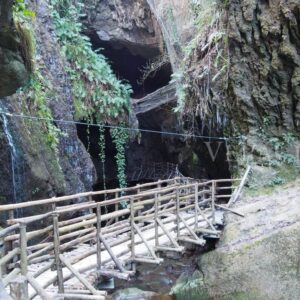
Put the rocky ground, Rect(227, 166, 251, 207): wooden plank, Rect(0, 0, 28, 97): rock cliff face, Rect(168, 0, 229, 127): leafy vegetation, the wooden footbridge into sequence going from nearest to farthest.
A: the wooden footbridge < Rect(0, 0, 28, 97): rock cliff face < the rocky ground < Rect(227, 166, 251, 207): wooden plank < Rect(168, 0, 229, 127): leafy vegetation

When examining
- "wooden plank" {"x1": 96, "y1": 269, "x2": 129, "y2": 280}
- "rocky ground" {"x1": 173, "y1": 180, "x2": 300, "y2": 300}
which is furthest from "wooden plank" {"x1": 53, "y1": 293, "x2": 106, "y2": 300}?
"rocky ground" {"x1": 173, "y1": 180, "x2": 300, "y2": 300}

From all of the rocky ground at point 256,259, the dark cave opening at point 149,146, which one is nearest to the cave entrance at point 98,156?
the dark cave opening at point 149,146

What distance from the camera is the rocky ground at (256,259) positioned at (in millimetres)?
8062

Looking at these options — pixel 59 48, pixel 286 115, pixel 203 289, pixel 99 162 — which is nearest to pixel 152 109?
pixel 99 162

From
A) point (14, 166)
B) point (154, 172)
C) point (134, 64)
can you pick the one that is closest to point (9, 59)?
point (14, 166)

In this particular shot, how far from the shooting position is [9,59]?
5488 mm

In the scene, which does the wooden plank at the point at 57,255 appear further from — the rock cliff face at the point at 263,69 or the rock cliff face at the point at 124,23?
the rock cliff face at the point at 124,23

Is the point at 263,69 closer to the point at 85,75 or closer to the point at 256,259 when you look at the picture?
the point at 256,259

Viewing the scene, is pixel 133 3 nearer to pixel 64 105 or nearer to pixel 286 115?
pixel 64 105

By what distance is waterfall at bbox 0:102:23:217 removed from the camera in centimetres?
856

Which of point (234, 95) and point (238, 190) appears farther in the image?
point (234, 95)

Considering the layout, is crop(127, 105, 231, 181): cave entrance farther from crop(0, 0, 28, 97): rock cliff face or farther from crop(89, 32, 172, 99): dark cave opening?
crop(0, 0, 28, 97): rock cliff face

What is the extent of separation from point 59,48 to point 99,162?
597 centimetres

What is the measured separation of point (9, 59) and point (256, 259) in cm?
610
